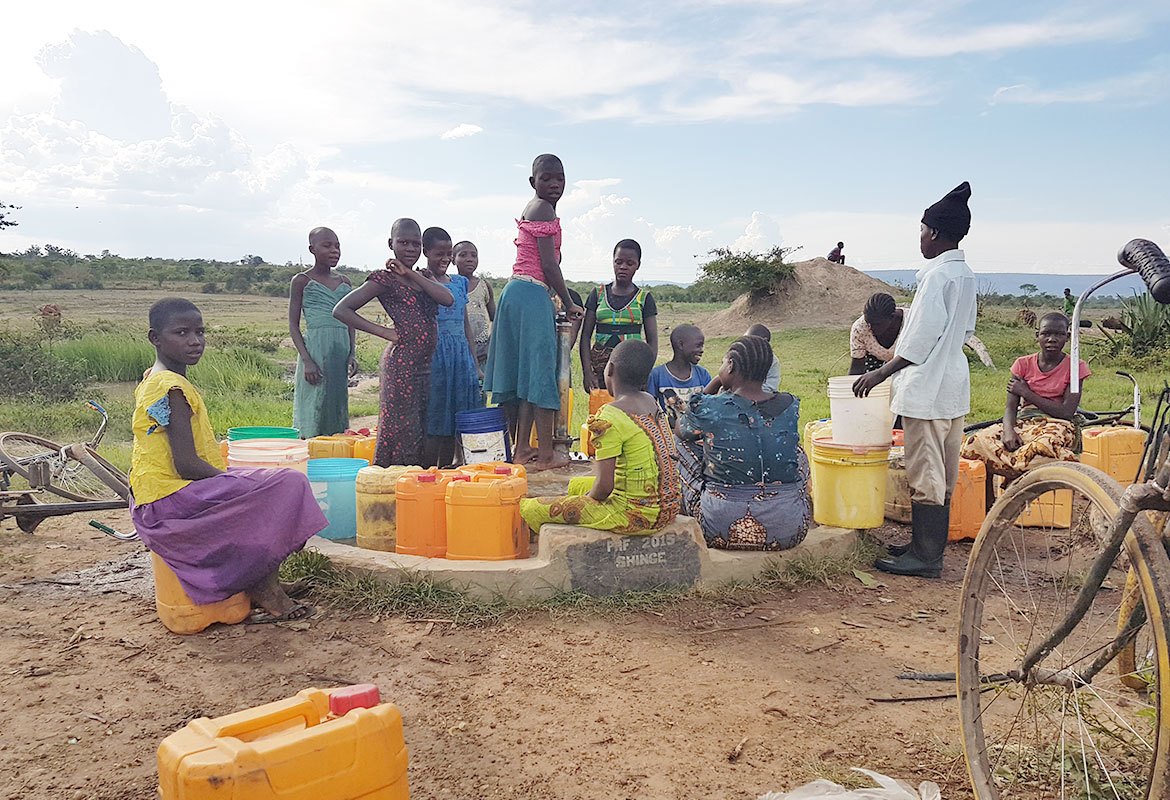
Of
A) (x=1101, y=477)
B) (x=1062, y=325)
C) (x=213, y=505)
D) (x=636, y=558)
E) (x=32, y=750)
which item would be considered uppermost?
(x=1062, y=325)

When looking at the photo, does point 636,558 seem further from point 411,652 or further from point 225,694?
point 225,694

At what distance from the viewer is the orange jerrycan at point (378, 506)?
4.60 metres

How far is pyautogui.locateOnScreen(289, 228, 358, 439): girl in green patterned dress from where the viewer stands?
6.41 m

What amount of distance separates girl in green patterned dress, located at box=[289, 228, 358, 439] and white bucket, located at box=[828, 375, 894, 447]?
3.56 m

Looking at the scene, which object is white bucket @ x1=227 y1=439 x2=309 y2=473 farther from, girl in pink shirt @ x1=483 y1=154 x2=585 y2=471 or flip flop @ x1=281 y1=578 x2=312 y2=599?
girl in pink shirt @ x1=483 y1=154 x2=585 y2=471

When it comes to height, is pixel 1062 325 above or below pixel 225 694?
above

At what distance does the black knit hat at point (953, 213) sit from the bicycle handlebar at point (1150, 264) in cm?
232

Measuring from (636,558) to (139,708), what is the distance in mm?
2154

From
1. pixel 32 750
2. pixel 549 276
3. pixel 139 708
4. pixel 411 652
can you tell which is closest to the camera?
pixel 32 750

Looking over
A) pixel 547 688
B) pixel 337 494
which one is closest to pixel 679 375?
pixel 337 494

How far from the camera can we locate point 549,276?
548cm

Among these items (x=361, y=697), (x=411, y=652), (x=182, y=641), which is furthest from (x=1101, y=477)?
(x=182, y=641)

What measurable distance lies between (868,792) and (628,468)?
195 cm

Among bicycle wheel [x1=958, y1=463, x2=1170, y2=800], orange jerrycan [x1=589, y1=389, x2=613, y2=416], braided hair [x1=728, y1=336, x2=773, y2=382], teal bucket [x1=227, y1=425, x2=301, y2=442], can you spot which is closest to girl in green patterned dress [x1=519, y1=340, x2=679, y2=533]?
braided hair [x1=728, y1=336, x2=773, y2=382]
